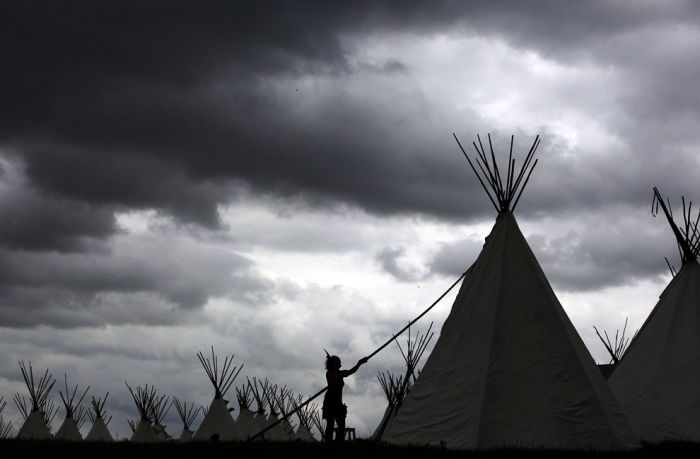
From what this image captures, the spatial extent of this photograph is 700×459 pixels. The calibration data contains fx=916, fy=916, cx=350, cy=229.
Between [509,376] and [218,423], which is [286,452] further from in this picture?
[218,423]

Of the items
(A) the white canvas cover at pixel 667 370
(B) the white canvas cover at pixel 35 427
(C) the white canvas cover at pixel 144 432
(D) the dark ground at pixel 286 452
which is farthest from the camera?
(C) the white canvas cover at pixel 144 432

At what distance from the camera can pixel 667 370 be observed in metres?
18.3

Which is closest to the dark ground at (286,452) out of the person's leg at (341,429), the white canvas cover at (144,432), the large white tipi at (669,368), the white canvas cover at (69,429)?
the person's leg at (341,429)

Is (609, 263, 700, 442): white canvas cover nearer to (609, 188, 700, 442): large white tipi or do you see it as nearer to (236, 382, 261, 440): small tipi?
(609, 188, 700, 442): large white tipi

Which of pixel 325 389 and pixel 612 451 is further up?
pixel 325 389

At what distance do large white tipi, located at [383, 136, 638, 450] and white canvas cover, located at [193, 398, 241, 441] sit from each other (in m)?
18.4

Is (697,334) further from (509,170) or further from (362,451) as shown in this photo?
(362,451)

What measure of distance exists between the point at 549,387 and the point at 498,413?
906mm

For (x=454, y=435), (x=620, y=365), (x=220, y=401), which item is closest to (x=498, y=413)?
(x=454, y=435)

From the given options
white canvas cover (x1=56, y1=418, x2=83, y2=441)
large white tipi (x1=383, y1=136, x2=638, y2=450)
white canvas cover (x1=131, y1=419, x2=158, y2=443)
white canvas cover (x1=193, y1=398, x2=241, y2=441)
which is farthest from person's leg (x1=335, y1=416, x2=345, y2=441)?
white canvas cover (x1=56, y1=418, x2=83, y2=441)

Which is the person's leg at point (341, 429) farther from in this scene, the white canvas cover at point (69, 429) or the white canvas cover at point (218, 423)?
the white canvas cover at point (69, 429)

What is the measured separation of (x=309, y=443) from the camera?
1409 cm

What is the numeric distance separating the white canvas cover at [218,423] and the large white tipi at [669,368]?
56.6 feet

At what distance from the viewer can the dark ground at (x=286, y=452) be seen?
12.7m
